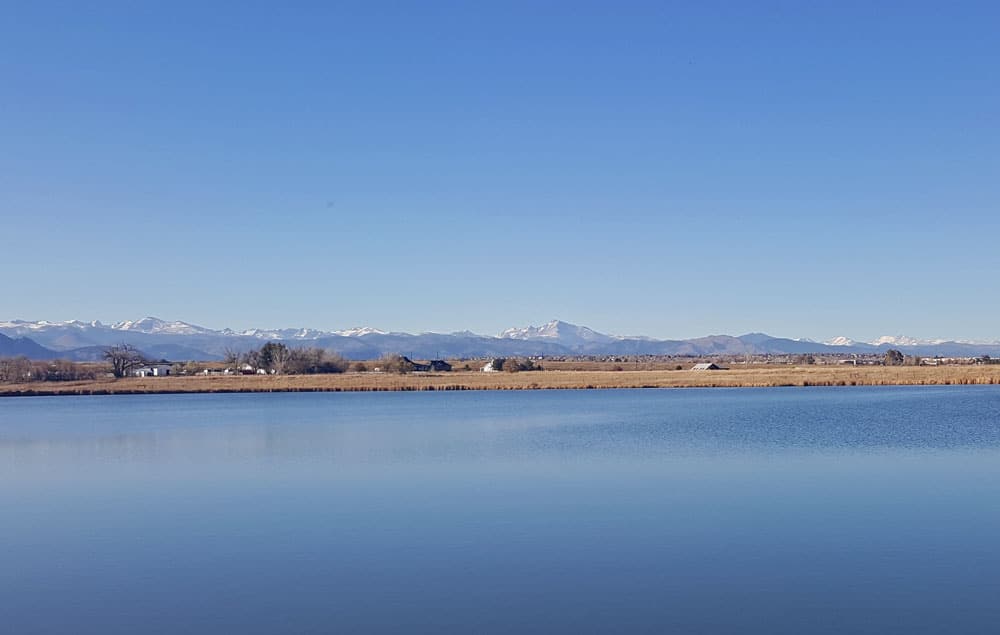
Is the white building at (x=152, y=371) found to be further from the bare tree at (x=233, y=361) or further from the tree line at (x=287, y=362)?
the tree line at (x=287, y=362)

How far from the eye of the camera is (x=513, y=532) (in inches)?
683

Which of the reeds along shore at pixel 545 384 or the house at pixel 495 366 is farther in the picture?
the house at pixel 495 366

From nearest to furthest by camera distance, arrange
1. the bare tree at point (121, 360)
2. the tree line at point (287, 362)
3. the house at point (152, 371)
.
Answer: the bare tree at point (121, 360), the tree line at point (287, 362), the house at point (152, 371)

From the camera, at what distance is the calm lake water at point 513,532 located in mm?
12445

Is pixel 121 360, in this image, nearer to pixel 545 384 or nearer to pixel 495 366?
pixel 495 366

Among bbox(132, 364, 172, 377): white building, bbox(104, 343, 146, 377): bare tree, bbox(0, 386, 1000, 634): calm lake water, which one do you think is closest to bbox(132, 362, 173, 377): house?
bbox(132, 364, 172, 377): white building

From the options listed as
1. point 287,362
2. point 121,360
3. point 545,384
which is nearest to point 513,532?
point 545,384

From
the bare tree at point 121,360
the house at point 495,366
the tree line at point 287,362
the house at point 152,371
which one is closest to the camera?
the bare tree at point 121,360

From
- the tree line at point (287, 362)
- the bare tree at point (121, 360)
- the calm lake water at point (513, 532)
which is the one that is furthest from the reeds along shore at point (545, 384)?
the calm lake water at point (513, 532)

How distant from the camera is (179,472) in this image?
1072 inches

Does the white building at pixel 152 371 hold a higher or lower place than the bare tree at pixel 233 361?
lower

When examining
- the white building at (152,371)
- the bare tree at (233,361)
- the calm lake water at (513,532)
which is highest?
the bare tree at (233,361)

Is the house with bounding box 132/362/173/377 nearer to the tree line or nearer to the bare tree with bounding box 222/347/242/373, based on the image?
the bare tree with bounding box 222/347/242/373

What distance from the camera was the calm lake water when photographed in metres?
12.4
